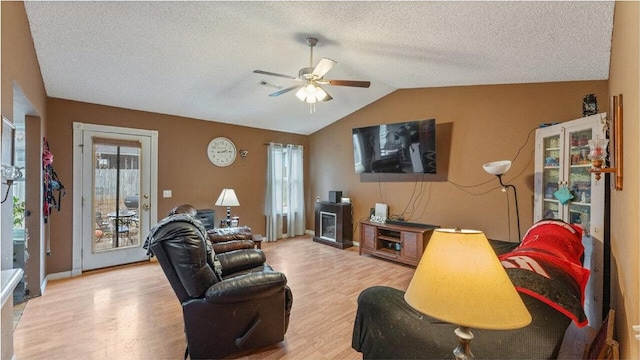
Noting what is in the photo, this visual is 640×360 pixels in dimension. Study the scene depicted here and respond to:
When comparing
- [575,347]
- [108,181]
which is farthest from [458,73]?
[108,181]

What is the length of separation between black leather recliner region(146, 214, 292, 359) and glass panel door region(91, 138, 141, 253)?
2727 mm

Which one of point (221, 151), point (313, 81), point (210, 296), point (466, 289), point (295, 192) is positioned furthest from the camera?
point (295, 192)

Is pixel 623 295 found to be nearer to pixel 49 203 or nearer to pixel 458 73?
pixel 458 73

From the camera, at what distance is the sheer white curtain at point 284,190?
18.7ft

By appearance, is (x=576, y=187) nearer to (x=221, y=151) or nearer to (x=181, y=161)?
(x=221, y=151)

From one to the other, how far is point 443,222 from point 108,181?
491 centimetres

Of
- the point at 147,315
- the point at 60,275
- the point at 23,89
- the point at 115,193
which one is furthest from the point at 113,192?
the point at 147,315

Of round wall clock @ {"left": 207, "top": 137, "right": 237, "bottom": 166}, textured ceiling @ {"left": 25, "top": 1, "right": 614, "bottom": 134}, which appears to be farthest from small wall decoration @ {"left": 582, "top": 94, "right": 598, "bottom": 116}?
round wall clock @ {"left": 207, "top": 137, "right": 237, "bottom": 166}

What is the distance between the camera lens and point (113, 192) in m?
4.00

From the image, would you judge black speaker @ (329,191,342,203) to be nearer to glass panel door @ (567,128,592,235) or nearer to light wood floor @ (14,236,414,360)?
light wood floor @ (14,236,414,360)

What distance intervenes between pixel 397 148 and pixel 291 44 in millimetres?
2296

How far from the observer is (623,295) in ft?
5.03

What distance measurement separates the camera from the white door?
3.79 meters

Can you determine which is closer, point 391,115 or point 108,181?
point 108,181
